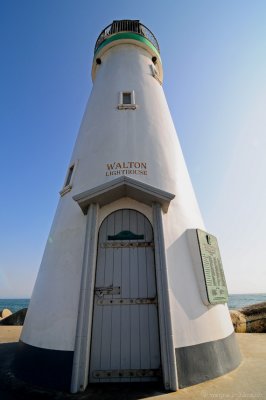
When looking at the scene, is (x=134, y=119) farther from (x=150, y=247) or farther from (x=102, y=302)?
(x=102, y=302)

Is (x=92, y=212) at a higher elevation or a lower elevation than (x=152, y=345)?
Result: higher

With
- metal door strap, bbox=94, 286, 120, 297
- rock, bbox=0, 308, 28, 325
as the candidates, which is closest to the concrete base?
metal door strap, bbox=94, 286, 120, 297

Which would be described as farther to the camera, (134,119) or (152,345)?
(134,119)

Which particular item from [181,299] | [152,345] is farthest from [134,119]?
[152,345]

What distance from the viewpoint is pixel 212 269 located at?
5691mm

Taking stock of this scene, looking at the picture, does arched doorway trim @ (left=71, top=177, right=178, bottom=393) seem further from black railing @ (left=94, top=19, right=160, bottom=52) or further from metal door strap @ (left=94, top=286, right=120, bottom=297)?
black railing @ (left=94, top=19, right=160, bottom=52)

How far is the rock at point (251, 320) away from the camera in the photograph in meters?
10.0

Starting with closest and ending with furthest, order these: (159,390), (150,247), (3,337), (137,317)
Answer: (159,390) → (137,317) → (150,247) → (3,337)

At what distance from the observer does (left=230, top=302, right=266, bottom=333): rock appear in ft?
32.8

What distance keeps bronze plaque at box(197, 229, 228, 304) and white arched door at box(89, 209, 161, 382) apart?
130 centimetres

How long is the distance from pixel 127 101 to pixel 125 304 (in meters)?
6.57

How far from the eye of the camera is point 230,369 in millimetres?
4902

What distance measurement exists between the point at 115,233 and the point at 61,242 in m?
1.42

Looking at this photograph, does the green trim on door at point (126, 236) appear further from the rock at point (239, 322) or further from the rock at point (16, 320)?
the rock at point (16, 320)
